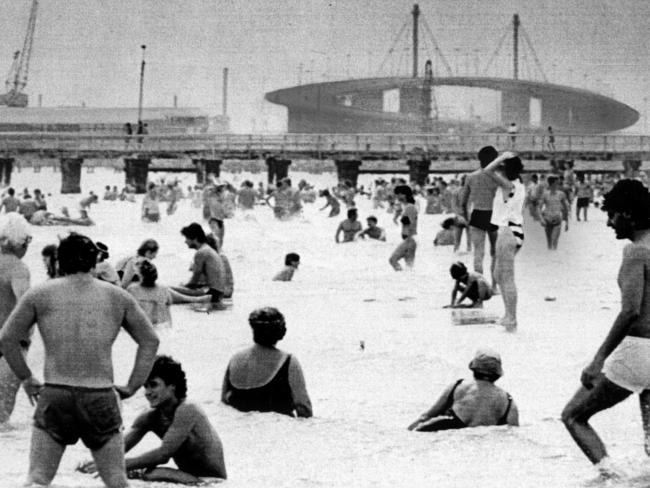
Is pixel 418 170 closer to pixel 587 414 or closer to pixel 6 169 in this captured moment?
pixel 6 169

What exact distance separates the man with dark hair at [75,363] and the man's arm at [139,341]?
0.04m

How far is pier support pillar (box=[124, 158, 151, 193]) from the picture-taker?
41781 millimetres

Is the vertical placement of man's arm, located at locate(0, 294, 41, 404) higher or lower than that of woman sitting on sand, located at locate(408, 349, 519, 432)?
higher

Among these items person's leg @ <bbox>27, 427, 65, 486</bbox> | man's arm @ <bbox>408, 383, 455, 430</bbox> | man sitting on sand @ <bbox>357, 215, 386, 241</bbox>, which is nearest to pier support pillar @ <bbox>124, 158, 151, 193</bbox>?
man sitting on sand @ <bbox>357, 215, 386, 241</bbox>

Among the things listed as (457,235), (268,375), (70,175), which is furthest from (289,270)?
(70,175)

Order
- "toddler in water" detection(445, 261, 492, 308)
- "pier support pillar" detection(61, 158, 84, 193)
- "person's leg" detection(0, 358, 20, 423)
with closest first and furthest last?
"person's leg" detection(0, 358, 20, 423)
"toddler in water" detection(445, 261, 492, 308)
"pier support pillar" detection(61, 158, 84, 193)

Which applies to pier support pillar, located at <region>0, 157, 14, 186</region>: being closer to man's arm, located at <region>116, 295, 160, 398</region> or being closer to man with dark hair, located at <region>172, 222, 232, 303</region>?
man with dark hair, located at <region>172, 222, 232, 303</region>

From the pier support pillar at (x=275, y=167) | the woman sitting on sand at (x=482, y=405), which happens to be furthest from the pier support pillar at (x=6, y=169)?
the woman sitting on sand at (x=482, y=405)

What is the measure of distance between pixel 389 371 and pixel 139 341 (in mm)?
3961

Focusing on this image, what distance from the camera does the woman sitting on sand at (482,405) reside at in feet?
18.3

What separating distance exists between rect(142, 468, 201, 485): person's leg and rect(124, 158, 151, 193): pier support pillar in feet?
124

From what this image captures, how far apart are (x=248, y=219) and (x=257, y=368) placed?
19.2 metres

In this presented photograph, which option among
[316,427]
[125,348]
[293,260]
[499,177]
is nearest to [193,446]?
[316,427]

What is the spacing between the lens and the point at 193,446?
4516 millimetres
